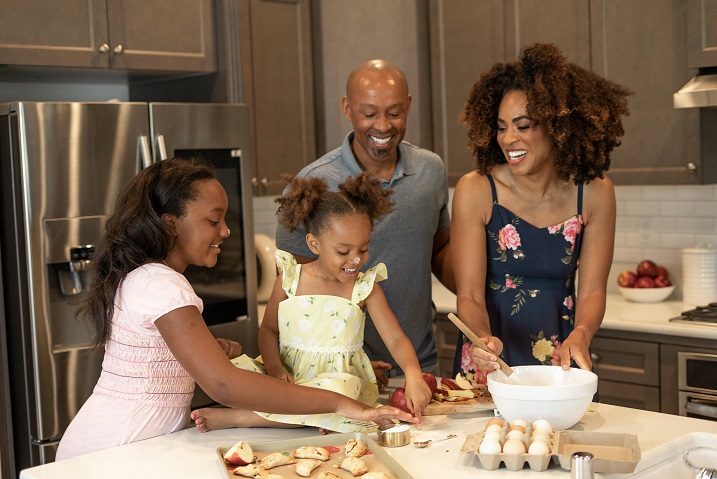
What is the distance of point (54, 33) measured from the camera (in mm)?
3363

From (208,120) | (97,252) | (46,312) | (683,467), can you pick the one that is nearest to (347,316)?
(97,252)

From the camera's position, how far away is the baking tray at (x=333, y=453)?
1.53m

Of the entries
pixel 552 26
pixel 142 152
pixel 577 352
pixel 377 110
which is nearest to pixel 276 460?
pixel 577 352

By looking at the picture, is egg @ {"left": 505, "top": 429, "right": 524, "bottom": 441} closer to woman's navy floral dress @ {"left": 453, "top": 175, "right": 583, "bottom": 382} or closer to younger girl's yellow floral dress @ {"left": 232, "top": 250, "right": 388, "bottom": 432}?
younger girl's yellow floral dress @ {"left": 232, "top": 250, "right": 388, "bottom": 432}

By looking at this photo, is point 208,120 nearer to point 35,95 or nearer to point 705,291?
point 35,95

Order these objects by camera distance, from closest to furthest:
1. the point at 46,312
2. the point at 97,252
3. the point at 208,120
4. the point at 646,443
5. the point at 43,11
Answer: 1. the point at 646,443
2. the point at 97,252
3. the point at 46,312
4. the point at 43,11
5. the point at 208,120

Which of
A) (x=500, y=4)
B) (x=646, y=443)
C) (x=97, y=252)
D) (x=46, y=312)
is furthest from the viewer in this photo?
(x=500, y=4)

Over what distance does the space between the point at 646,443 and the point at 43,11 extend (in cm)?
263

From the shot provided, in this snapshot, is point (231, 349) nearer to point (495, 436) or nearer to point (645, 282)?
point (495, 436)

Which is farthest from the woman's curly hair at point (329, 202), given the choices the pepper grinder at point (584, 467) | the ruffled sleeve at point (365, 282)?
the pepper grinder at point (584, 467)

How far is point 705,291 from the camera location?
11.9 ft

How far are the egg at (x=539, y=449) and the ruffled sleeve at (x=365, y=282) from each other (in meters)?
0.58

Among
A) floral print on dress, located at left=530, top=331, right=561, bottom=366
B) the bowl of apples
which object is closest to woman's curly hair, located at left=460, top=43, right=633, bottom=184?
floral print on dress, located at left=530, top=331, right=561, bottom=366

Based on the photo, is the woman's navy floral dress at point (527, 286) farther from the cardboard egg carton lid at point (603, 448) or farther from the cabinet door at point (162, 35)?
the cabinet door at point (162, 35)
